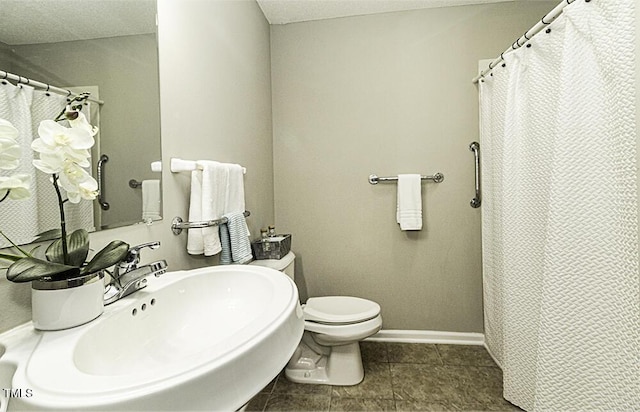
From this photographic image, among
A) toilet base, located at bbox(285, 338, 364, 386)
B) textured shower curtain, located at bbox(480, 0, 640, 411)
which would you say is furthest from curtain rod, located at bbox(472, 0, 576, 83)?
toilet base, located at bbox(285, 338, 364, 386)

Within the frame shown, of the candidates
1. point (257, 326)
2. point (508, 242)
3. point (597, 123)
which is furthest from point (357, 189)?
point (257, 326)

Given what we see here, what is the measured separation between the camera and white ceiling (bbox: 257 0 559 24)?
1.97 m

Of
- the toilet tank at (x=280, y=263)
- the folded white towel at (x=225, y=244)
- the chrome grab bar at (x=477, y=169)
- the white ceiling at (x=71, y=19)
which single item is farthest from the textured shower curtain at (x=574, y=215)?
the white ceiling at (x=71, y=19)

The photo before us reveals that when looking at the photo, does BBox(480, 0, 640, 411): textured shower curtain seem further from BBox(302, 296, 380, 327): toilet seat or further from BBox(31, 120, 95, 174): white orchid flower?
BBox(31, 120, 95, 174): white orchid flower

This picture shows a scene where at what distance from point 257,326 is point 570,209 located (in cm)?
113

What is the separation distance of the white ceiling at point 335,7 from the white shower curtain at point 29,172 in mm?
1699

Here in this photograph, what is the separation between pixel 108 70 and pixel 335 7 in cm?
163

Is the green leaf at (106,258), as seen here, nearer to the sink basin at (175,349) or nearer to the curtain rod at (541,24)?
the sink basin at (175,349)

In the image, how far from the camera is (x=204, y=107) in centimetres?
133

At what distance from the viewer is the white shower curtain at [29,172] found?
61cm

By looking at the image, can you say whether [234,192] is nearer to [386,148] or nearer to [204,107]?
[204,107]

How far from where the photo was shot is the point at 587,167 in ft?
3.29

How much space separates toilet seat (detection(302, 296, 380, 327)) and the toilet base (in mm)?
171

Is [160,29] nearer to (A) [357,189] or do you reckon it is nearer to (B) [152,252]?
(B) [152,252]
